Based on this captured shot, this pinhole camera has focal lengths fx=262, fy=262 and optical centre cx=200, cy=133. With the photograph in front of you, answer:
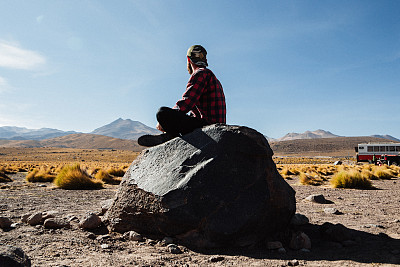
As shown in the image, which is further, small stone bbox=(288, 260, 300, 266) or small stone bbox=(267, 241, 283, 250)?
small stone bbox=(267, 241, 283, 250)

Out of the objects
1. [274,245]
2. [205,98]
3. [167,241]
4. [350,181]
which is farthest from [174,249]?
[350,181]

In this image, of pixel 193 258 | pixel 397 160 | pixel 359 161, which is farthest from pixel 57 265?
pixel 359 161

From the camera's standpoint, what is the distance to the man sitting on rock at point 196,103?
4.08 m

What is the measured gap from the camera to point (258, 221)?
3727 millimetres

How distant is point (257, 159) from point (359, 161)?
1580 inches

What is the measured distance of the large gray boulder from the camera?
3566 millimetres

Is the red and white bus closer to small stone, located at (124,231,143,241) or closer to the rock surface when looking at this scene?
small stone, located at (124,231,143,241)

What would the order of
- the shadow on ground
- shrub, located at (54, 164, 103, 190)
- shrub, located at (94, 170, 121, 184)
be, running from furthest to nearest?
1. shrub, located at (94, 170, 121, 184)
2. shrub, located at (54, 164, 103, 190)
3. the shadow on ground

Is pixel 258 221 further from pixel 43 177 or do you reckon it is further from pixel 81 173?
pixel 43 177

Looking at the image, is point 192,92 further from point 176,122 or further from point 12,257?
point 12,257

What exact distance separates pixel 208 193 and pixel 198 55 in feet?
7.58

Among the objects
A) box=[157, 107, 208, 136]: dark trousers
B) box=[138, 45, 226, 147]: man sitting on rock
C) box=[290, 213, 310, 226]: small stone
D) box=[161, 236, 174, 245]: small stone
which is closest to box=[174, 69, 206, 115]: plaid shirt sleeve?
box=[138, 45, 226, 147]: man sitting on rock

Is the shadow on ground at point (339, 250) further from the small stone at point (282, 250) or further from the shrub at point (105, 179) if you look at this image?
the shrub at point (105, 179)


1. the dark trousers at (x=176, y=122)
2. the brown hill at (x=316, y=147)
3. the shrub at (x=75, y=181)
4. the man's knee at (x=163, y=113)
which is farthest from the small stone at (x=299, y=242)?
the brown hill at (x=316, y=147)
